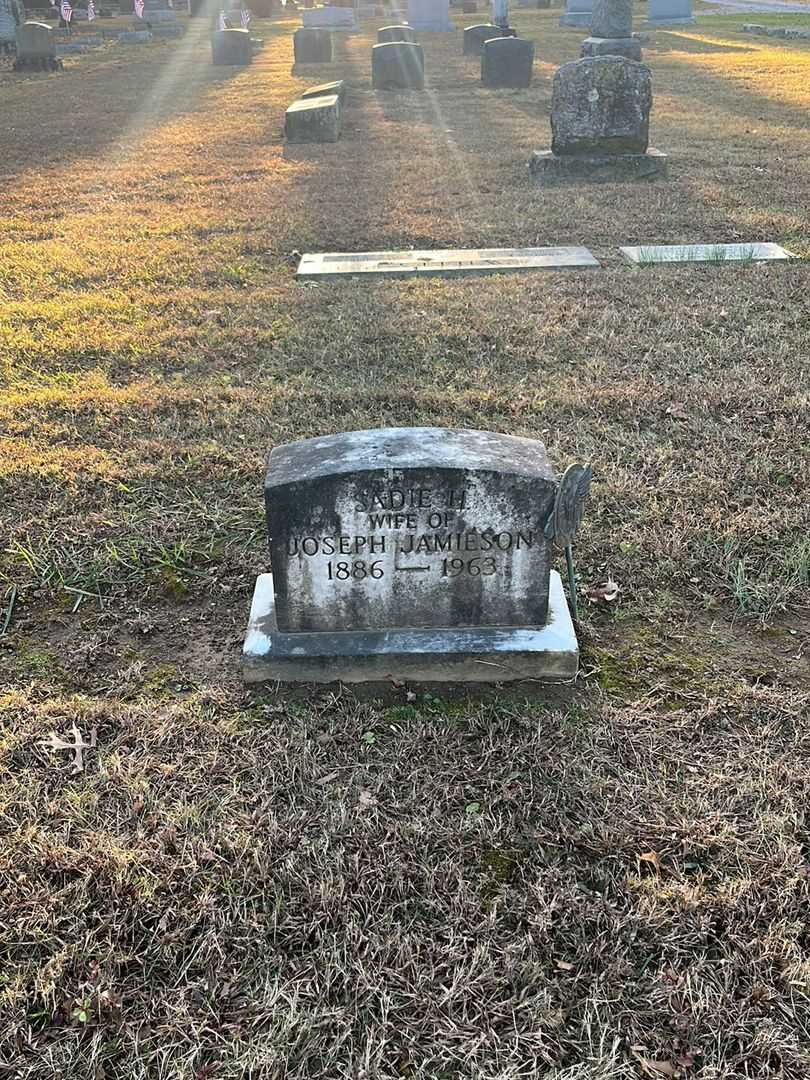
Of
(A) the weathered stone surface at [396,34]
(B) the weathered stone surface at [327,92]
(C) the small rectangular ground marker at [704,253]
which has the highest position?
(A) the weathered stone surface at [396,34]

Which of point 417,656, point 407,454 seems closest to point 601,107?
point 407,454

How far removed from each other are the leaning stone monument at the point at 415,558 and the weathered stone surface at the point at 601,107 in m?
7.83

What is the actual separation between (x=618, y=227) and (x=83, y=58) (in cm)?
1904

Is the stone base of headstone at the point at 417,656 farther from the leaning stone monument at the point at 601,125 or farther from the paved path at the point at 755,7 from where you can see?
the paved path at the point at 755,7

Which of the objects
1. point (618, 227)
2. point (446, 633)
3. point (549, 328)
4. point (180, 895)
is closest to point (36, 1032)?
point (180, 895)

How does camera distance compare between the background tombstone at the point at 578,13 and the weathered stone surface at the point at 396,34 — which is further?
the background tombstone at the point at 578,13

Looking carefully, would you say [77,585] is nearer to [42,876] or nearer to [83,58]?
[42,876]

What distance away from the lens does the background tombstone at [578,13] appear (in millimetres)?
24609

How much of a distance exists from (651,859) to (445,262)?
225 inches

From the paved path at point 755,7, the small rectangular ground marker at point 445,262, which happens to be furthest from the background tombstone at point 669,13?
the small rectangular ground marker at point 445,262

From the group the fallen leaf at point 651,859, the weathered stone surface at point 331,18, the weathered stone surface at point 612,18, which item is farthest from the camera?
the weathered stone surface at point 331,18

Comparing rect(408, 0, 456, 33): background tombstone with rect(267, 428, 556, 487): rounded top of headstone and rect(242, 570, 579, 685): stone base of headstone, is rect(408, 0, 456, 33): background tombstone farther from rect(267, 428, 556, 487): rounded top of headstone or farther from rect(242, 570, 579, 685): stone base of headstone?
rect(242, 570, 579, 685): stone base of headstone

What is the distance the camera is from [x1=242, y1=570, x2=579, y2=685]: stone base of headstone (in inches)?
114

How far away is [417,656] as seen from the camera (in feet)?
9.52
